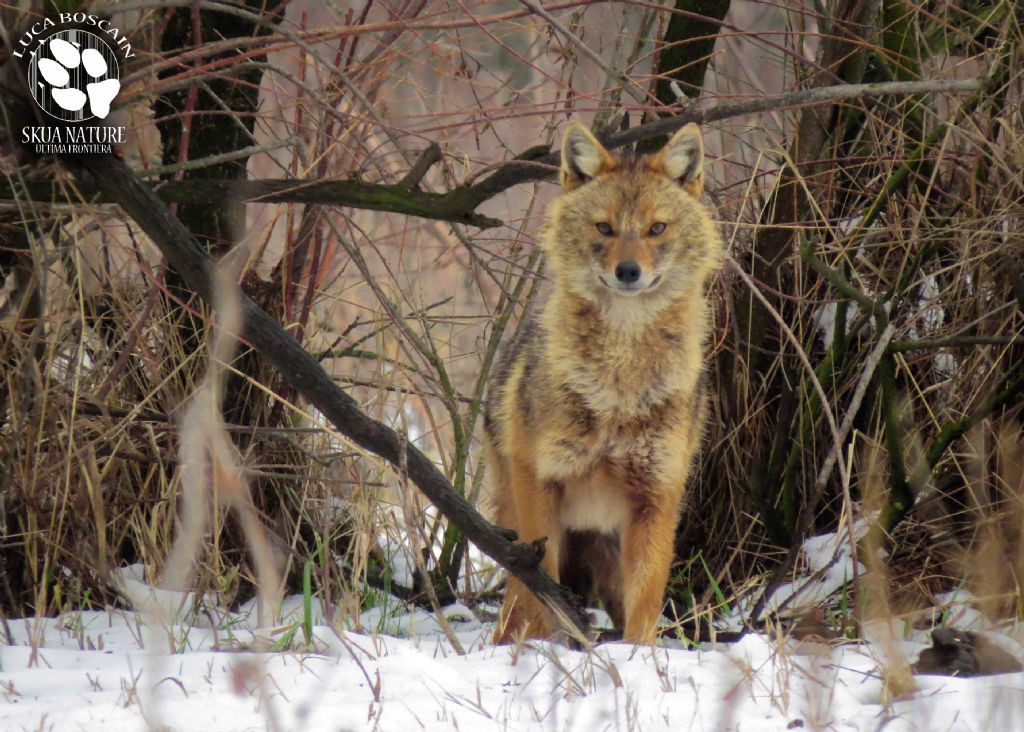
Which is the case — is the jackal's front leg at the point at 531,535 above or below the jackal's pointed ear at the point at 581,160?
below

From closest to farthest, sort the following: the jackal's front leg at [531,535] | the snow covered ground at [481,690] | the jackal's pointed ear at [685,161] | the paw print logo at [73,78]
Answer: the snow covered ground at [481,690] → the paw print logo at [73,78] → the jackal's front leg at [531,535] → the jackal's pointed ear at [685,161]

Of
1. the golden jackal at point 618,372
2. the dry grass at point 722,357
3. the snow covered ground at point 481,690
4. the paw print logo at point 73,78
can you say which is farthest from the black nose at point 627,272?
the paw print logo at point 73,78

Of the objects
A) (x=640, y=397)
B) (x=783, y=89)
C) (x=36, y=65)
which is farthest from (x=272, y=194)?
(x=783, y=89)

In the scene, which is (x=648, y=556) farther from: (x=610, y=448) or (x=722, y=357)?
(x=722, y=357)

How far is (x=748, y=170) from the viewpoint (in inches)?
221

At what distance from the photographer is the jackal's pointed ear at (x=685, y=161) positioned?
186 inches

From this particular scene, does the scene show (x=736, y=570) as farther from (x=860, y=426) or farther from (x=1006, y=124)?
(x=1006, y=124)

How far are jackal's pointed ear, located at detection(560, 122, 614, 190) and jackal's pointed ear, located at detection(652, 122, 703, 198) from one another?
0.22 meters

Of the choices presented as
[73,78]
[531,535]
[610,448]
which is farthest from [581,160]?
[73,78]

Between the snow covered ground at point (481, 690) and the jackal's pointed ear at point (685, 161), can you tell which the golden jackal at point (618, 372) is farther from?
the snow covered ground at point (481, 690)

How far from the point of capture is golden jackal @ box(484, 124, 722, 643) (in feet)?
14.8

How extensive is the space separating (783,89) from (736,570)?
2.19m

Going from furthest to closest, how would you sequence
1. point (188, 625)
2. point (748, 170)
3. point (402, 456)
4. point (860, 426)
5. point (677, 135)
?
point (748, 170) < point (860, 426) < point (677, 135) < point (188, 625) < point (402, 456)

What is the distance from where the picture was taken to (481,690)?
10.9 ft
